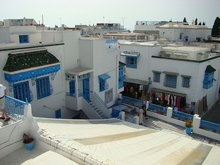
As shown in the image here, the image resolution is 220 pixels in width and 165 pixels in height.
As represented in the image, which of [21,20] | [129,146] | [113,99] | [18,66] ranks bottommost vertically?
[113,99]

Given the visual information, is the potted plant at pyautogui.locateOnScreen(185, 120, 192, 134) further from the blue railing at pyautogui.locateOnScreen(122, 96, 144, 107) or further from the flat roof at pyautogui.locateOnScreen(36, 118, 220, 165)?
the flat roof at pyautogui.locateOnScreen(36, 118, 220, 165)

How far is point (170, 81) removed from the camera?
67.5 ft

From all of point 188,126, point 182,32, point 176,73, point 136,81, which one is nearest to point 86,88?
point 188,126

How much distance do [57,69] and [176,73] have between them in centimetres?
1135

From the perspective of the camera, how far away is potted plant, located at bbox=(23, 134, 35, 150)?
6.01m

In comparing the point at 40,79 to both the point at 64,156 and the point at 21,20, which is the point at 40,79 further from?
the point at 21,20

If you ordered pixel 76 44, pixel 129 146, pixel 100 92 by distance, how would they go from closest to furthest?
1. pixel 129 146
2. pixel 76 44
3. pixel 100 92

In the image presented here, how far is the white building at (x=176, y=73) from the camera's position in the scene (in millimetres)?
19406

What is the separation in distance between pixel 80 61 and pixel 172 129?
8.30 m

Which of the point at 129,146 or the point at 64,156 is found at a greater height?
the point at 64,156

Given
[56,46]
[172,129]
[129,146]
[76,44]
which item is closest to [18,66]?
[56,46]

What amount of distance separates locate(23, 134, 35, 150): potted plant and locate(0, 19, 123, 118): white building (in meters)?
5.47

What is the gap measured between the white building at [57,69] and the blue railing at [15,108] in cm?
392

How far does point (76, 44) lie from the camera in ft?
50.5
